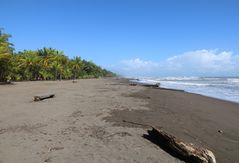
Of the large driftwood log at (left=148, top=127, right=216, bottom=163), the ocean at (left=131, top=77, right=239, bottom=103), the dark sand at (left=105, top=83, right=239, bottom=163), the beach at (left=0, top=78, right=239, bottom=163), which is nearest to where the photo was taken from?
the large driftwood log at (left=148, top=127, right=216, bottom=163)

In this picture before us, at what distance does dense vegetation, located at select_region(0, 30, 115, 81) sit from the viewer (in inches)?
1567

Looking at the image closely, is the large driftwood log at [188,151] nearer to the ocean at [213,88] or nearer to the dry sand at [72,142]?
the dry sand at [72,142]

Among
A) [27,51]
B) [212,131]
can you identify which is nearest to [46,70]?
[27,51]

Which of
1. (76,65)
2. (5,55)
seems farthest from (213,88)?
(76,65)

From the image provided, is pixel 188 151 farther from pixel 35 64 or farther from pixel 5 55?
pixel 35 64

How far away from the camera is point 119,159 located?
6.04 meters

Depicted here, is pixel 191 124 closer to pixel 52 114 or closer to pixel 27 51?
pixel 52 114

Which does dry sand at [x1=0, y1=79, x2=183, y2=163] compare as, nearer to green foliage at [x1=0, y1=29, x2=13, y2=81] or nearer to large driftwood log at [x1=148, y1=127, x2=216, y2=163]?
large driftwood log at [x1=148, y1=127, x2=216, y2=163]

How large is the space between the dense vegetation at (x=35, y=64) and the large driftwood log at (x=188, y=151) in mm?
34605

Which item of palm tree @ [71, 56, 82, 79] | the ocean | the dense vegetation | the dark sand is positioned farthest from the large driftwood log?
palm tree @ [71, 56, 82, 79]

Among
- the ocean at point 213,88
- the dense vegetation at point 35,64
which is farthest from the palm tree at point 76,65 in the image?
the ocean at point 213,88

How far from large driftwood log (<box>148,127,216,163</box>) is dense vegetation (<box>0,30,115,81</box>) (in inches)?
1362

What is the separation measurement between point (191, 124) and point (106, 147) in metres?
4.28

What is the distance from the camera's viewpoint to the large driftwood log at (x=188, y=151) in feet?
18.4
